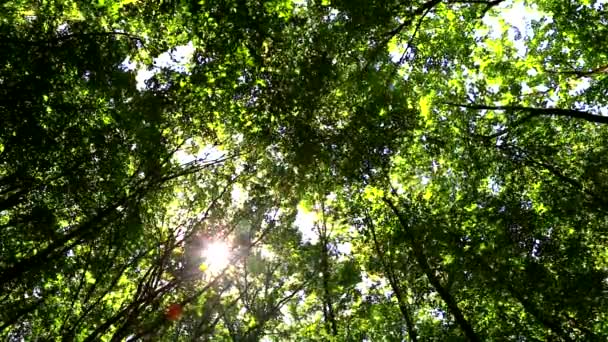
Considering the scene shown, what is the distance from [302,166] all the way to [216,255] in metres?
4.89

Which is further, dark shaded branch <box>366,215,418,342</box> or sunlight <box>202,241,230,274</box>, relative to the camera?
dark shaded branch <box>366,215,418,342</box>

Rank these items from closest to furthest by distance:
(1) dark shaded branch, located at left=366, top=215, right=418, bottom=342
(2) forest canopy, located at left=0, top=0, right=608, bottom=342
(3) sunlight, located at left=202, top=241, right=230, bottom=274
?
1. (2) forest canopy, located at left=0, top=0, right=608, bottom=342
2. (3) sunlight, located at left=202, top=241, right=230, bottom=274
3. (1) dark shaded branch, located at left=366, top=215, right=418, bottom=342

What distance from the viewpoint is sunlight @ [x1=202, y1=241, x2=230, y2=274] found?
1373cm

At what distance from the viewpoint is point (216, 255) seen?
14.2 m

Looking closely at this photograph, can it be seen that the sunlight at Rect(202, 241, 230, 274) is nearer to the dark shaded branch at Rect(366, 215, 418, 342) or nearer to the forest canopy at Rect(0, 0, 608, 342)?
the forest canopy at Rect(0, 0, 608, 342)

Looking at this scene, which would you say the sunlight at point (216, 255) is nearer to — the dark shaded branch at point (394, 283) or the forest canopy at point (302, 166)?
the forest canopy at point (302, 166)

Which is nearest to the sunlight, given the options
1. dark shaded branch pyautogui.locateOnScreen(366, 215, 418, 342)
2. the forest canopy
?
the forest canopy

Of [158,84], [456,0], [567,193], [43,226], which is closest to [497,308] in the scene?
[567,193]

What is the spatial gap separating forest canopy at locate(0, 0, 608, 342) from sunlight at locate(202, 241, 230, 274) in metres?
0.07

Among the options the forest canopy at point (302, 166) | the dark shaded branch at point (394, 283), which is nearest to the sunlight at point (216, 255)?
the forest canopy at point (302, 166)

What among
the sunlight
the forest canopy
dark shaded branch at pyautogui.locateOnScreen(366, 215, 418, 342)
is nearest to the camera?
the forest canopy

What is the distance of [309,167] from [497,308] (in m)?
10.0

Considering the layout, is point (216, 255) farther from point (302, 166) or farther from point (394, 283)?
point (394, 283)

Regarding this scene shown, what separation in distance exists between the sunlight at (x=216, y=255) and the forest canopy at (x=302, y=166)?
0.07 meters
